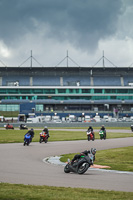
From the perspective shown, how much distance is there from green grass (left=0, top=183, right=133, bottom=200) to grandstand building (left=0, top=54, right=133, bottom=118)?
112 m

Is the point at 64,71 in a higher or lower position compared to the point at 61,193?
higher

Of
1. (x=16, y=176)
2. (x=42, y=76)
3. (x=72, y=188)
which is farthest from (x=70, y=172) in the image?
(x=42, y=76)

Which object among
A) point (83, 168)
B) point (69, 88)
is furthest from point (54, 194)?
point (69, 88)

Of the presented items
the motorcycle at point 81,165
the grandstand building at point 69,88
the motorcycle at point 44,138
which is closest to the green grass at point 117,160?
the motorcycle at point 81,165

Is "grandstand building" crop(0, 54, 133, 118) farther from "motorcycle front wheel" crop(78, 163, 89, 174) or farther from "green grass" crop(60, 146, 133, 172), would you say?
"motorcycle front wheel" crop(78, 163, 89, 174)

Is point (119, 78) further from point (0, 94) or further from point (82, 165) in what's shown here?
point (82, 165)

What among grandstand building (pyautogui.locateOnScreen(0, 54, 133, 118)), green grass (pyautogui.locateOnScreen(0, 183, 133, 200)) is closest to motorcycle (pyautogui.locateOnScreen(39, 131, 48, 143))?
green grass (pyautogui.locateOnScreen(0, 183, 133, 200))

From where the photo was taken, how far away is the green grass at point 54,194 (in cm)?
1043

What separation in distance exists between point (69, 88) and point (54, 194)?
402 feet

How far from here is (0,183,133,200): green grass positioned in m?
10.4

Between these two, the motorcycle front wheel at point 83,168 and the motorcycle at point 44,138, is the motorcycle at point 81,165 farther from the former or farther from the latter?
the motorcycle at point 44,138

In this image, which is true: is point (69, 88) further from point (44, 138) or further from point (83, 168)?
point (83, 168)

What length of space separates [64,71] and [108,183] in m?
126

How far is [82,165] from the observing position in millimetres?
15938
